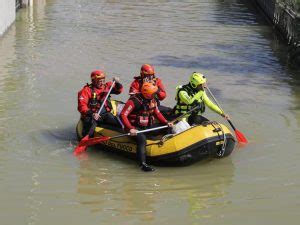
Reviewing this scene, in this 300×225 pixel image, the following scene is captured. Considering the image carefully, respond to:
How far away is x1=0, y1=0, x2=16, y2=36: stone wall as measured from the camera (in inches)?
990

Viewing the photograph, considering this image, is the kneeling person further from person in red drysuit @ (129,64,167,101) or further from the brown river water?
person in red drysuit @ (129,64,167,101)

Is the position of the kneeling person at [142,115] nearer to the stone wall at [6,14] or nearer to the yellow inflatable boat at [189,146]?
the yellow inflatable boat at [189,146]

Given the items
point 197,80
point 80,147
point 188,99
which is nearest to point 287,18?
point 197,80

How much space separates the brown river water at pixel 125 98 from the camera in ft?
30.9

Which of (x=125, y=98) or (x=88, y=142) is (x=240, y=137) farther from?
(x=125, y=98)

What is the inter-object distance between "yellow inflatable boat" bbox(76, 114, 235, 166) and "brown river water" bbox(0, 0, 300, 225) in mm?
269

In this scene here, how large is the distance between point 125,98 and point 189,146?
565cm

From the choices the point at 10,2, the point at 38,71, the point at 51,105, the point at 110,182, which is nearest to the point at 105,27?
the point at 10,2

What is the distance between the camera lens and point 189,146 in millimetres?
10672

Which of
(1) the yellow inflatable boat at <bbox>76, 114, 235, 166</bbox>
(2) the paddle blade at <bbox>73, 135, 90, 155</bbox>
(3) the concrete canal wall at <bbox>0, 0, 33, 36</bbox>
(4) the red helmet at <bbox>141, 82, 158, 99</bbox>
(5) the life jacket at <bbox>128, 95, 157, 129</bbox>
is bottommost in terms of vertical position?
(3) the concrete canal wall at <bbox>0, 0, 33, 36</bbox>

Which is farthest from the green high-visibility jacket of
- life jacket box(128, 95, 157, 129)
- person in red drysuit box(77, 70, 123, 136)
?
person in red drysuit box(77, 70, 123, 136)

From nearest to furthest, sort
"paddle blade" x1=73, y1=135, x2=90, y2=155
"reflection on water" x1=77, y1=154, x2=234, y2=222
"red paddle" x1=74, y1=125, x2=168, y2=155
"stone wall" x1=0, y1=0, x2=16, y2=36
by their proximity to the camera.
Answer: "reflection on water" x1=77, y1=154, x2=234, y2=222 < "red paddle" x1=74, y1=125, x2=168, y2=155 < "paddle blade" x1=73, y1=135, x2=90, y2=155 < "stone wall" x1=0, y1=0, x2=16, y2=36

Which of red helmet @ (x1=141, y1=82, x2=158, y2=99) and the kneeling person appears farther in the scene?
red helmet @ (x1=141, y1=82, x2=158, y2=99)

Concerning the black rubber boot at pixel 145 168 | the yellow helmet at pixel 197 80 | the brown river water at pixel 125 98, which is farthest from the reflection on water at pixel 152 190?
the yellow helmet at pixel 197 80
